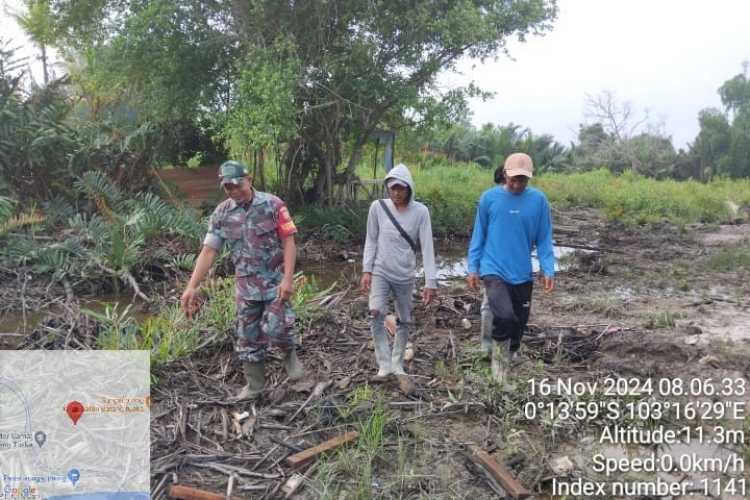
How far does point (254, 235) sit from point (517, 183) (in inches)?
78.1

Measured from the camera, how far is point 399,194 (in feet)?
14.8

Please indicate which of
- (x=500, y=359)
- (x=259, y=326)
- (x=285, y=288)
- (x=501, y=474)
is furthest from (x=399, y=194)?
(x=501, y=474)

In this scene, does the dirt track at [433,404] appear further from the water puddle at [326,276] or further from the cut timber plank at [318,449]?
Answer: the water puddle at [326,276]

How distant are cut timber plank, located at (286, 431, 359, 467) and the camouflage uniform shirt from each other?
3.78 ft

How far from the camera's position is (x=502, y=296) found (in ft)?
15.7

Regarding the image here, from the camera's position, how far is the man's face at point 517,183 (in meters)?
4.62

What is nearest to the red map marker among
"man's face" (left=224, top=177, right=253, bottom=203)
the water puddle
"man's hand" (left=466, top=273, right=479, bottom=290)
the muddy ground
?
the muddy ground

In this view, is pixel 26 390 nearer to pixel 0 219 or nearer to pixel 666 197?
pixel 0 219

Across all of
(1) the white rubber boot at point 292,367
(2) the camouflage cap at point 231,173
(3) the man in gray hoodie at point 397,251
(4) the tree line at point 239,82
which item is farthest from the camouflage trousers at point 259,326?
(4) the tree line at point 239,82

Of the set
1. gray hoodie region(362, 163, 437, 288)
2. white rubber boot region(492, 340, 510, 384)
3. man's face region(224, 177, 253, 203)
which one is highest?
man's face region(224, 177, 253, 203)

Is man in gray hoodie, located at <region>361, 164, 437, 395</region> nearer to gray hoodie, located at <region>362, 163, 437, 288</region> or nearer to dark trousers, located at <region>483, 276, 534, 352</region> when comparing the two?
gray hoodie, located at <region>362, 163, 437, 288</region>

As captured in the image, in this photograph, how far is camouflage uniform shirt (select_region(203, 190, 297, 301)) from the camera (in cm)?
448

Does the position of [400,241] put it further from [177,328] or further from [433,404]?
[177,328]

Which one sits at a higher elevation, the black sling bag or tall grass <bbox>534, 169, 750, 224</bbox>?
the black sling bag
